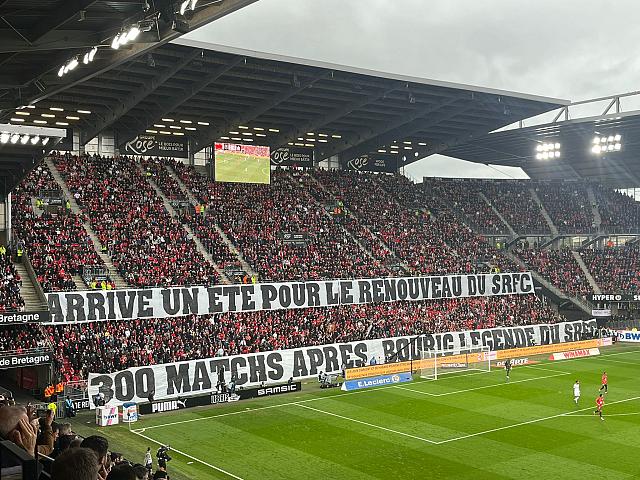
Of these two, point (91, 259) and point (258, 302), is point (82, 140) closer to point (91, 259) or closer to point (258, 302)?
point (91, 259)

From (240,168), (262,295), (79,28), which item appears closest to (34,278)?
(262,295)

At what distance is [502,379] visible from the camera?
1597 inches

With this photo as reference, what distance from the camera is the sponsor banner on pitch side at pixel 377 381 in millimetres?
37312

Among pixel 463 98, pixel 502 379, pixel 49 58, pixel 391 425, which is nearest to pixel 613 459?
pixel 391 425

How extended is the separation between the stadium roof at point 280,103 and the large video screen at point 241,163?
225 cm

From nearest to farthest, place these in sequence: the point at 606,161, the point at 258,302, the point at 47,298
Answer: the point at 47,298, the point at 258,302, the point at 606,161

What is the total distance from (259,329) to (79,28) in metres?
25.6

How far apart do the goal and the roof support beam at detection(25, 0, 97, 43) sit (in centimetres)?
2979

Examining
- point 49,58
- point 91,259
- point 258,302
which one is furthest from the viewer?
point 258,302

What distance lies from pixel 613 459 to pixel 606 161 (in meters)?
49.8

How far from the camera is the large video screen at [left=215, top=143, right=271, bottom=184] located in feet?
156

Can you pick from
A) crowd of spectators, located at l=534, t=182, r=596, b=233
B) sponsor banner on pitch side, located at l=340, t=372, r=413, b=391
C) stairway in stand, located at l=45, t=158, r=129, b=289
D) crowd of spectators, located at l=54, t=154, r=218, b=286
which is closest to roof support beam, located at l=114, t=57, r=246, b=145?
crowd of spectators, located at l=54, t=154, r=218, b=286

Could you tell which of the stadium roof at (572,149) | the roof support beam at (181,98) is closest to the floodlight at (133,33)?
the roof support beam at (181,98)

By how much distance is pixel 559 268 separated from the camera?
63312 mm
